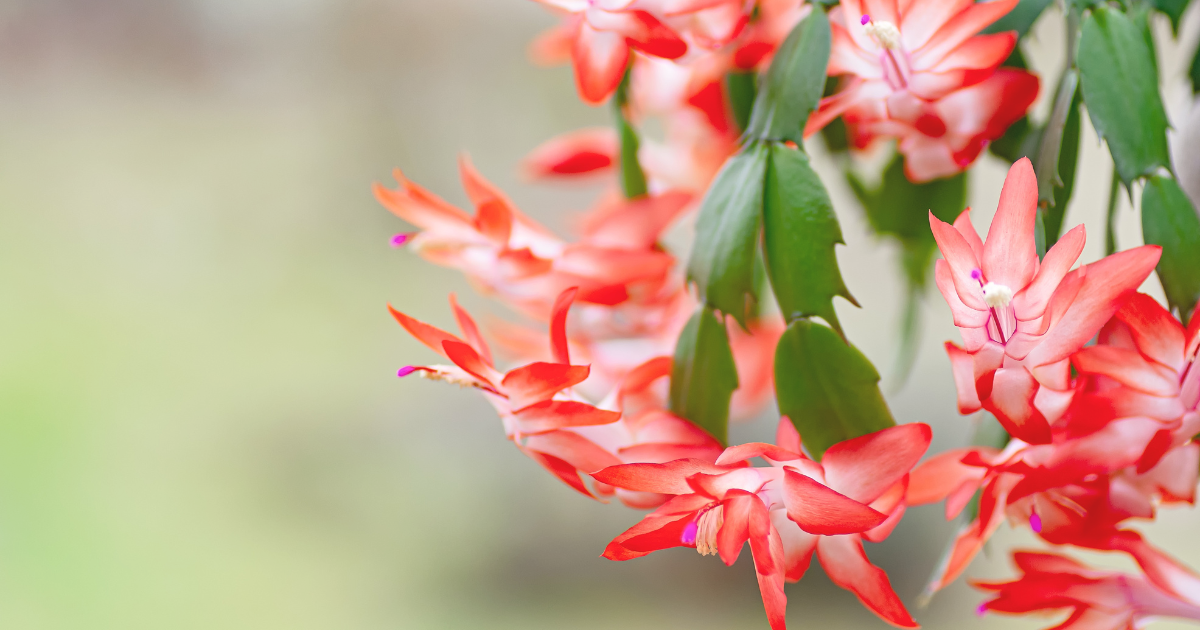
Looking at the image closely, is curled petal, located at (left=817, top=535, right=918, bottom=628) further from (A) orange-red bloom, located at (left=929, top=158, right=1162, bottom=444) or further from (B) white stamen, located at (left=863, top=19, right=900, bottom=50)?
(B) white stamen, located at (left=863, top=19, right=900, bottom=50)

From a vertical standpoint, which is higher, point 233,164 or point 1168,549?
point 233,164

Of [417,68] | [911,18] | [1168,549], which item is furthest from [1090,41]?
[1168,549]

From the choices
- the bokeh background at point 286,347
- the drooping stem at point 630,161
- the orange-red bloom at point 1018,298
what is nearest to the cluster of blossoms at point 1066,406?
the orange-red bloom at point 1018,298

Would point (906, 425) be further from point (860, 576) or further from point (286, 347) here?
point (286, 347)

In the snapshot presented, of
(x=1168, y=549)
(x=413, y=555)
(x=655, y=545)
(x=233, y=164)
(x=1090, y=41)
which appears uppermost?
→ (x=233, y=164)

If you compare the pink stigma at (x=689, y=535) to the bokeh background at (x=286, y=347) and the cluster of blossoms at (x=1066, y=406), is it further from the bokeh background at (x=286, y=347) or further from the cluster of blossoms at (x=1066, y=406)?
the bokeh background at (x=286, y=347)

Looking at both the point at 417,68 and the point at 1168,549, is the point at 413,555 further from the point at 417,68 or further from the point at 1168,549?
the point at 1168,549

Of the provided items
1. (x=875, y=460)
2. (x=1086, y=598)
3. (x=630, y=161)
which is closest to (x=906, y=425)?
(x=875, y=460)
